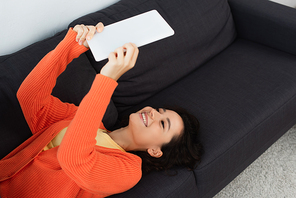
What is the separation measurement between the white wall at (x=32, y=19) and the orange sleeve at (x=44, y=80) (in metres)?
0.41

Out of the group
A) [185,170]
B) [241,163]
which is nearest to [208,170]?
[185,170]

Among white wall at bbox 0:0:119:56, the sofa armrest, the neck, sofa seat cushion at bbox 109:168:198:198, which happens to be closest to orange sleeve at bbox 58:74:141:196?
sofa seat cushion at bbox 109:168:198:198

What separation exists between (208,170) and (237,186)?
452 millimetres

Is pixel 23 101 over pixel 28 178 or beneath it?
over

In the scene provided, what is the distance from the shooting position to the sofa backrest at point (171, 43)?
152cm

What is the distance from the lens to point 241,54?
1820 mm

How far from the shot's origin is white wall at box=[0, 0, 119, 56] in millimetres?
1305

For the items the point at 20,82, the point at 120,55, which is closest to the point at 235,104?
the point at 120,55

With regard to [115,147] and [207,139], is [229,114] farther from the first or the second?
[115,147]

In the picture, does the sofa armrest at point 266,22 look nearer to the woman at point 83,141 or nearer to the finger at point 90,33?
the woman at point 83,141

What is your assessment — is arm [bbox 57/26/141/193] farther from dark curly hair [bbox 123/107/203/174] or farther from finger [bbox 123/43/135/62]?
dark curly hair [bbox 123/107/203/174]

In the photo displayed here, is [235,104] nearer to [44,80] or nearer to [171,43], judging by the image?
[171,43]

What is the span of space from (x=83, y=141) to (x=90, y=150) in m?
0.06

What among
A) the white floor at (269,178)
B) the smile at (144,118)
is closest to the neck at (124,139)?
the smile at (144,118)
